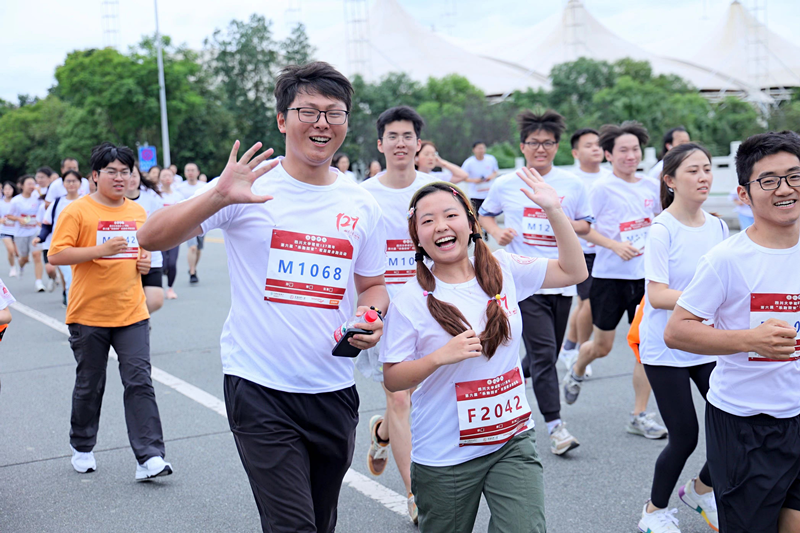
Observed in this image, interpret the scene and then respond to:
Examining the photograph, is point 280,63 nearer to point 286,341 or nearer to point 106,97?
point 106,97

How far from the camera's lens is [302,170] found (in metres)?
3.06

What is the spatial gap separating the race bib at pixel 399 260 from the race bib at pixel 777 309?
7.54 ft

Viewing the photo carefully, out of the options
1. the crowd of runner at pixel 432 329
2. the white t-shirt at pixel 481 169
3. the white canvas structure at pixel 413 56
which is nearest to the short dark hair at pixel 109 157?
the crowd of runner at pixel 432 329

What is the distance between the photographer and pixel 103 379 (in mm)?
5262

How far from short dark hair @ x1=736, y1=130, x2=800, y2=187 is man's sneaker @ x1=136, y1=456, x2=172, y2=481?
11.6 feet

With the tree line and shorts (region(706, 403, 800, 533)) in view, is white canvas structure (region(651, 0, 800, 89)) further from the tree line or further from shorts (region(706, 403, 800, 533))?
shorts (region(706, 403, 800, 533))

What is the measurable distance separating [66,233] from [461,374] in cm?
316

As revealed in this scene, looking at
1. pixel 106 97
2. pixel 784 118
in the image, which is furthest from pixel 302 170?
pixel 106 97

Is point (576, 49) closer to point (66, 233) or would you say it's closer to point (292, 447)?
point (66, 233)

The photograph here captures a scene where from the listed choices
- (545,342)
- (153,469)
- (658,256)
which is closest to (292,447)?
(658,256)

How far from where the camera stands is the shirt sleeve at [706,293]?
3.05 meters

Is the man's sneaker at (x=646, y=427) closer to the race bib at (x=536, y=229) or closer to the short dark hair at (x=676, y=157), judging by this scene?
the race bib at (x=536, y=229)

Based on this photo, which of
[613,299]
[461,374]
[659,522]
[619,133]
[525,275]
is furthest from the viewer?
[619,133]

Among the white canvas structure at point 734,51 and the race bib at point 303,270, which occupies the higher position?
the white canvas structure at point 734,51
